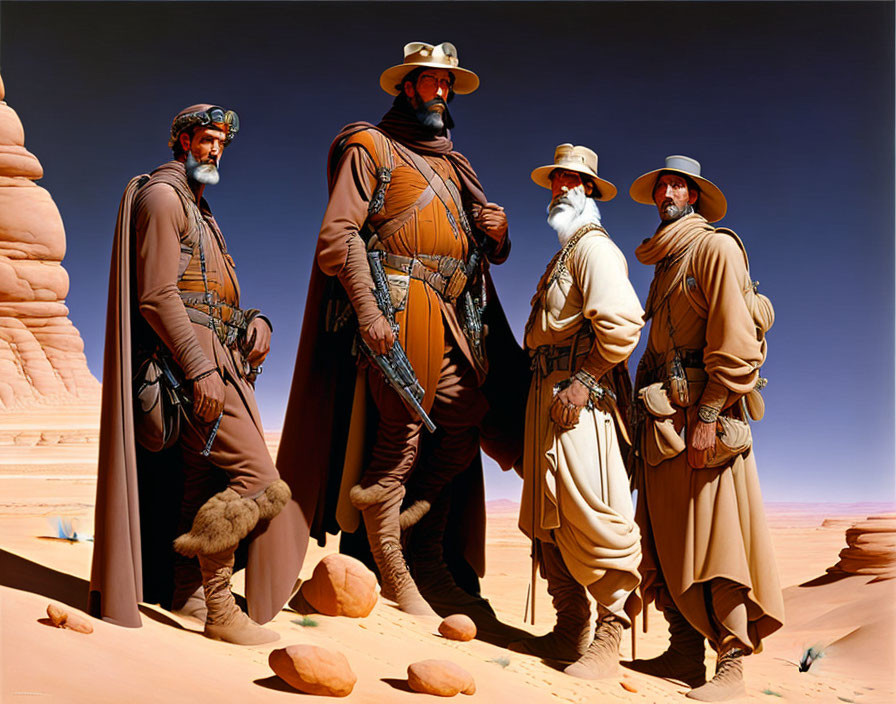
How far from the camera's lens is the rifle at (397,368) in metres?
5.46

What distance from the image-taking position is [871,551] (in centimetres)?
1237

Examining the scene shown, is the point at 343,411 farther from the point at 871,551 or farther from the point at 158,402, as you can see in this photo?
the point at 871,551

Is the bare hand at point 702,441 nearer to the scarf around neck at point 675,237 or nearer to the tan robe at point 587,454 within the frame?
the tan robe at point 587,454

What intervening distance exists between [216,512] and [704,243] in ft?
9.46

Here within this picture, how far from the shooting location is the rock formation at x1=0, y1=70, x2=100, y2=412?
24.5m

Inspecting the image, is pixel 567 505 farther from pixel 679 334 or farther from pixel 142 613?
pixel 142 613

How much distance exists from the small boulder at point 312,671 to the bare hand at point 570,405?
1679 mm

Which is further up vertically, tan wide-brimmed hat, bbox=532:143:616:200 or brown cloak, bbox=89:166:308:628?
tan wide-brimmed hat, bbox=532:143:616:200

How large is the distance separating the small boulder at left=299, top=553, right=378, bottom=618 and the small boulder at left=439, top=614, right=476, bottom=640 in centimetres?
41

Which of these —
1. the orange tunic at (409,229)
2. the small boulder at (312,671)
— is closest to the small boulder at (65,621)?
the small boulder at (312,671)

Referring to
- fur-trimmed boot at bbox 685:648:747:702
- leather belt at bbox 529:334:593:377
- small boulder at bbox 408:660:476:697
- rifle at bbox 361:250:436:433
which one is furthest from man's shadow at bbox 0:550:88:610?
fur-trimmed boot at bbox 685:648:747:702

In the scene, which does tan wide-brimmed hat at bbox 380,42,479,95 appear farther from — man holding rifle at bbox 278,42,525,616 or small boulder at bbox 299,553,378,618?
small boulder at bbox 299,553,378,618

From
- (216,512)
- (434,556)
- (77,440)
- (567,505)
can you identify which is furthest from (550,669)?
(77,440)

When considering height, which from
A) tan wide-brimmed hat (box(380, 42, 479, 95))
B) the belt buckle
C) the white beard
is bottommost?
the belt buckle
